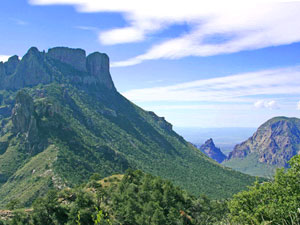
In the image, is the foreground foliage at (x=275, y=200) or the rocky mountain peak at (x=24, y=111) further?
the rocky mountain peak at (x=24, y=111)

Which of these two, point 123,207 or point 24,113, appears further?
point 24,113

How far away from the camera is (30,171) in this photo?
146 m

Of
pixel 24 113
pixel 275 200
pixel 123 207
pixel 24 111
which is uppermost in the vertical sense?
pixel 24 111

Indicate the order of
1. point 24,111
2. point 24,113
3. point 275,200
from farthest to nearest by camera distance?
point 24,111, point 24,113, point 275,200

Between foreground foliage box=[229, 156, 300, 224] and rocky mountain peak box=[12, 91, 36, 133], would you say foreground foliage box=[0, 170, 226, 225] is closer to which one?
foreground foliage box=[229, 156, 300, 224]

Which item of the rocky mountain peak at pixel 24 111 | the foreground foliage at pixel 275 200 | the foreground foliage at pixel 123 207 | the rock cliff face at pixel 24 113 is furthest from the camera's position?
the rocky mountain peak at pixel 24 111

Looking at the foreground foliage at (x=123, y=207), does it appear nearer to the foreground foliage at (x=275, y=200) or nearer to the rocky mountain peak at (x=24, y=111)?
the foreground foliage at (x=275, y=200)

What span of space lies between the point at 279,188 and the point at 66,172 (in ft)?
398

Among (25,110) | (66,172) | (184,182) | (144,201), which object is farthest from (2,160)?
(144,201)

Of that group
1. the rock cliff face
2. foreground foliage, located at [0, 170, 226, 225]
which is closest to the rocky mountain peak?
the rock cliff face

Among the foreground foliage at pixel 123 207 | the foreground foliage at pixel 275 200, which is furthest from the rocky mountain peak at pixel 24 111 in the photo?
the foreground foliage at pixel 275 200

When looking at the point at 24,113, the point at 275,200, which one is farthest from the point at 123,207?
the point at 24,113

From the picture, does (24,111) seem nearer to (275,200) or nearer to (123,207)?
(123,207)

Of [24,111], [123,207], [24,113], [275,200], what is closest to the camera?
[275,200]
